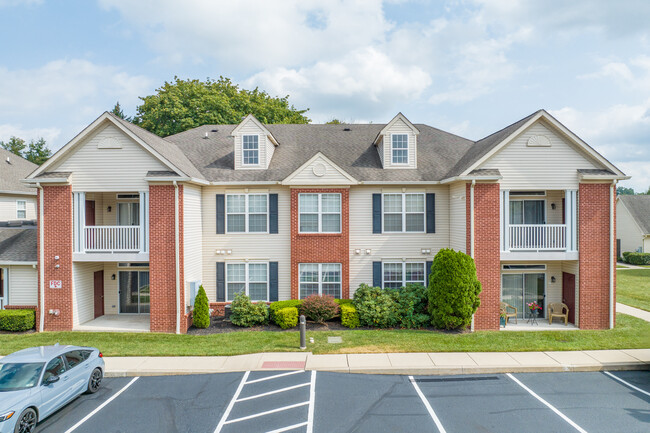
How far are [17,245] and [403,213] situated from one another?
1699 cm

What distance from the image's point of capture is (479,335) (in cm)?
1427

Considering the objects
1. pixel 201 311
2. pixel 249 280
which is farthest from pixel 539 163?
pixel 201 311

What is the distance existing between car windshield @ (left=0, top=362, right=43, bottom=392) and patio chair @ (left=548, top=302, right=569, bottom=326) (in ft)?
58.0

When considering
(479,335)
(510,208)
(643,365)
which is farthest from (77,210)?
(643,365)

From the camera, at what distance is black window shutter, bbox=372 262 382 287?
17078mm

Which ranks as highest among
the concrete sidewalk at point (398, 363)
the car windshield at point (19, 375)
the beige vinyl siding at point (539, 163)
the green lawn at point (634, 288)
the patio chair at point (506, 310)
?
the beige vinyl siding at point (539, 163)

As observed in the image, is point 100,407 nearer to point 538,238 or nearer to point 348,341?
point 348,341

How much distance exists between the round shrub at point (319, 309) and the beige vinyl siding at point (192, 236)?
487 centimetres

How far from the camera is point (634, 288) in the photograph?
24594 mm

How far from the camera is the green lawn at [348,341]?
42.5 feet

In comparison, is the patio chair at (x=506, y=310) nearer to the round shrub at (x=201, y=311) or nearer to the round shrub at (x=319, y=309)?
the round shrub at (x=319, y=309)

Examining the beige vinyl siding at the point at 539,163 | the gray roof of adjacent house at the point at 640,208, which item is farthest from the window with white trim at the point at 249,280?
the gray roof of adjacent house at the point at 640,208

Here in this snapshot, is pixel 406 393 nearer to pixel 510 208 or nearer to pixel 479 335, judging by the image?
pixel 479 335

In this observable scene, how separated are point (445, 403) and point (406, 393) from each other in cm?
101
